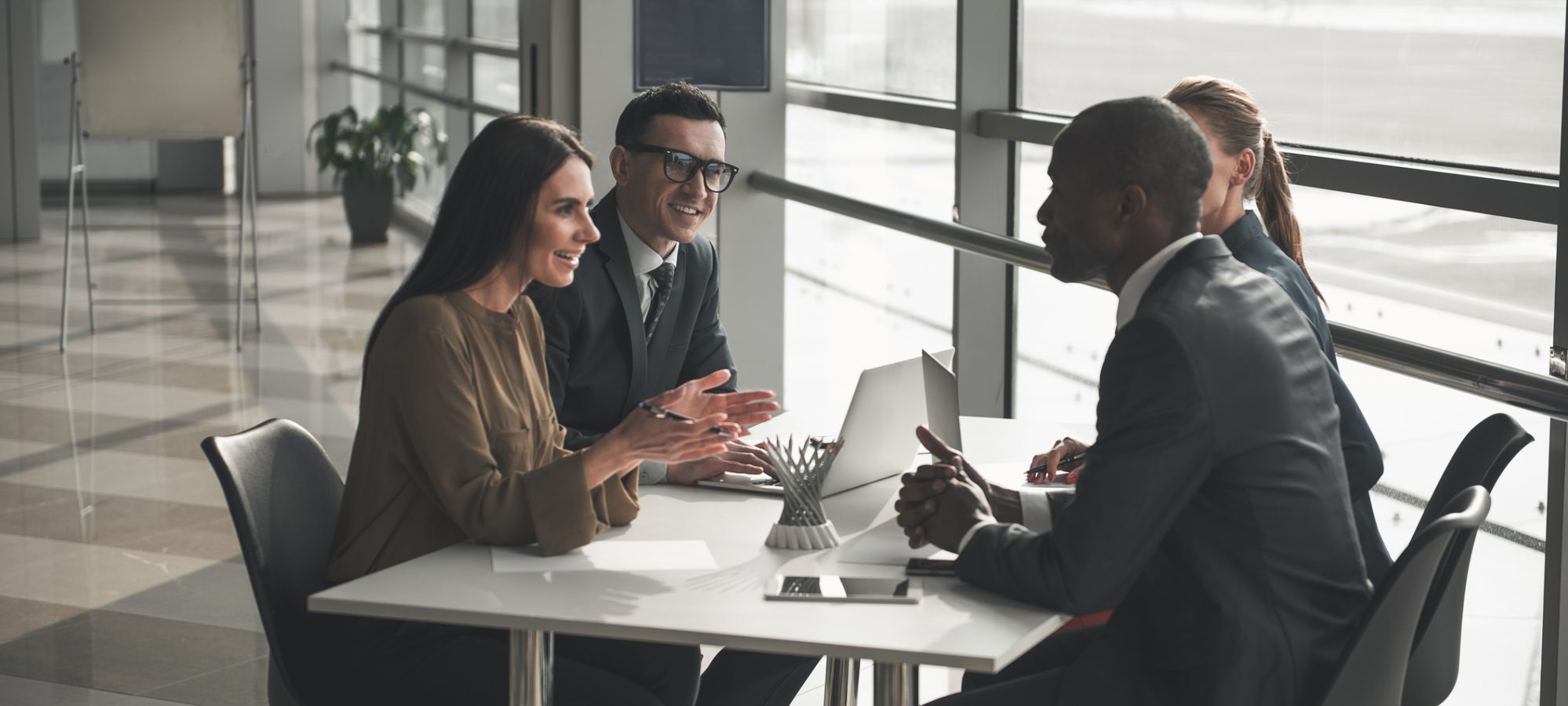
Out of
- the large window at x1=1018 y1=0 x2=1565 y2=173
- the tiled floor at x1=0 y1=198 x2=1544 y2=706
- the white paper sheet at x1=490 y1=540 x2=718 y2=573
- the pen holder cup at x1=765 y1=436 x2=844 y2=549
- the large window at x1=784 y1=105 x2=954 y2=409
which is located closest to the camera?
the white paper sheet at x1=490 y1=540 x2=718 y2=573

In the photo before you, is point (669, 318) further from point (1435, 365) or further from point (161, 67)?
point (161, 67)

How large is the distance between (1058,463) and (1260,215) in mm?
623

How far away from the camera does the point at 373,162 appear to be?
35.5ft

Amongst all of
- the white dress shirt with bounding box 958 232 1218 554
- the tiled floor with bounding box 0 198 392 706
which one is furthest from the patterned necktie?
the tiled floor with bounding box 0 198 392 706

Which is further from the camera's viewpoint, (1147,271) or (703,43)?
(703,43)

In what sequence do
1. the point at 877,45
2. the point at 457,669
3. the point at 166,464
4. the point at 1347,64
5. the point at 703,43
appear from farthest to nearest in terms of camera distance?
the point at 166,464 → the point at 877,45 → the point at 703,43 → the point at 1347,64 → the point at 457,669

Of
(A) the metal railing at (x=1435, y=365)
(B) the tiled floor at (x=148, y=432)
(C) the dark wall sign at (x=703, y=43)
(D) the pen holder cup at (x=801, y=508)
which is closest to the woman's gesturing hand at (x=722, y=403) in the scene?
(D) the pen holder cup at (x=801, y=508)

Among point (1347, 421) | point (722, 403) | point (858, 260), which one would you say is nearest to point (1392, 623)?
point (1347, 421)

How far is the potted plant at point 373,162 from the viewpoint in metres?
10.8

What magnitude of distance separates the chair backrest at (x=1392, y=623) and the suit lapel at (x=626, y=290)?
4.74ft

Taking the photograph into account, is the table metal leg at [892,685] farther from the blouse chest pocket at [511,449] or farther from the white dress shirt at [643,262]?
the white dress shirt at [643,262]

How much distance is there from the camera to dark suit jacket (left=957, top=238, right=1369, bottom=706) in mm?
1779

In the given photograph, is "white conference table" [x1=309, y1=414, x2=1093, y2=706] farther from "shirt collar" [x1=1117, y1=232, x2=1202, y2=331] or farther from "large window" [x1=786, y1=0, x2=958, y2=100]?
"large window" [x1=786, y1=0, x2=958, y2=100]

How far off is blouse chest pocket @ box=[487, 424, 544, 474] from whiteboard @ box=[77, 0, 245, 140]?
621 cm
